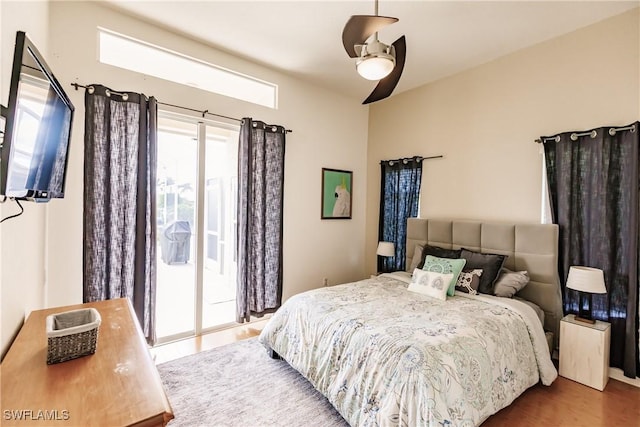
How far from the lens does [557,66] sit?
2836 mm

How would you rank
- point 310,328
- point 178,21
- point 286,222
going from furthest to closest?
point 286,222 → point 178,21 → point 310,328

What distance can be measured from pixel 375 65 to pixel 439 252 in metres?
2.17

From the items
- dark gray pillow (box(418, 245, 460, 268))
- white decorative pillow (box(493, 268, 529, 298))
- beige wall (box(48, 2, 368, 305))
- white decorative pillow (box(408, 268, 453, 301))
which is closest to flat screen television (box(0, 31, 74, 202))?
beige wall (box(48, 2, 368, 305))

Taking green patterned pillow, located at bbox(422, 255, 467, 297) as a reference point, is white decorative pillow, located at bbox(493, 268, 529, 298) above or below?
below

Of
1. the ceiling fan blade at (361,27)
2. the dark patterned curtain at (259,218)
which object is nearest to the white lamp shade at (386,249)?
the dark patterned curtain at (259,218)

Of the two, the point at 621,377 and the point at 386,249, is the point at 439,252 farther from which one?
the point at 621,377

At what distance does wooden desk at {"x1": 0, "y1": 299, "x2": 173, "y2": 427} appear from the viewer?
877 mm

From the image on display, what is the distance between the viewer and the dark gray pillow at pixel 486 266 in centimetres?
277

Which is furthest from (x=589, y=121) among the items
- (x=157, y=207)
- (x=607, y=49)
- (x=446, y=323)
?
(x=157, y=207)

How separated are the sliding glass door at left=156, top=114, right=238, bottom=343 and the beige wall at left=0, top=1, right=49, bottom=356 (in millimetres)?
997

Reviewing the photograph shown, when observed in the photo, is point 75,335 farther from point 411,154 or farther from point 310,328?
point 411,154

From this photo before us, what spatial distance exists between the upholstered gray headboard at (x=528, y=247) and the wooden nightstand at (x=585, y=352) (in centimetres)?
22

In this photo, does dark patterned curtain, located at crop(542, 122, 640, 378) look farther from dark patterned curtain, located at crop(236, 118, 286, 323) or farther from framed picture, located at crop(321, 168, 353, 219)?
dark patterned curtain, located at crop(236, 118, 286, 323)

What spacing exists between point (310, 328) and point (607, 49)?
136 inches
